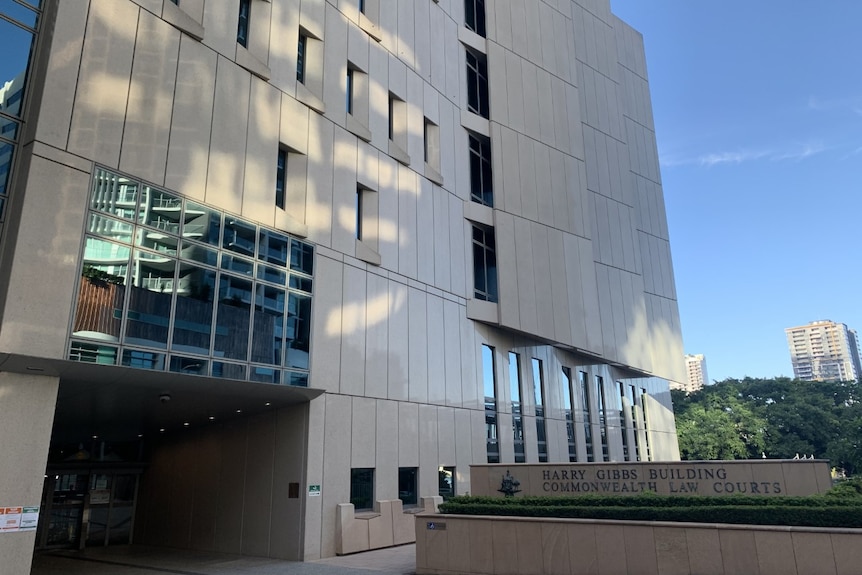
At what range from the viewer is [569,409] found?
32312 mm

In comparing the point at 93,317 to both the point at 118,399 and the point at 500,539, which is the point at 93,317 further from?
the point at 500,539

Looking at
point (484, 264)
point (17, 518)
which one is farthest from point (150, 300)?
point (484, 264)

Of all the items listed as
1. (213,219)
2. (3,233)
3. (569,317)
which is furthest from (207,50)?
(569,317)

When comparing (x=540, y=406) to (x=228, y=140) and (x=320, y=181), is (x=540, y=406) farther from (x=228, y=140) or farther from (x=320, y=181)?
(x=228, y=140)

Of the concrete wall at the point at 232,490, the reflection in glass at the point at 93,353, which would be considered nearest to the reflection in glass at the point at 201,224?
the reflection in glass at the point at 93,353

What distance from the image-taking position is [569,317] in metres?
30.0

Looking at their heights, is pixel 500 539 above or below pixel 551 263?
below

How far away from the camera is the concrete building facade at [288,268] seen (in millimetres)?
12719

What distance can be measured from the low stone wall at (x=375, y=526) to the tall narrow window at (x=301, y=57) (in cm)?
1405

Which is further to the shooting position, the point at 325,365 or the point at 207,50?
the point at 325,365

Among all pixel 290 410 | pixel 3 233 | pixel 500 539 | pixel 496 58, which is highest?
pixel 496 58

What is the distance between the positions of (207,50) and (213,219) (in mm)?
4869

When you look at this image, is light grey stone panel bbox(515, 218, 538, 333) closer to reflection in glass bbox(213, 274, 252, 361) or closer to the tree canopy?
reflection in glass bbox(213, 274, 252, 361)

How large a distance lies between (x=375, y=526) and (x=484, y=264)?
1358cm
